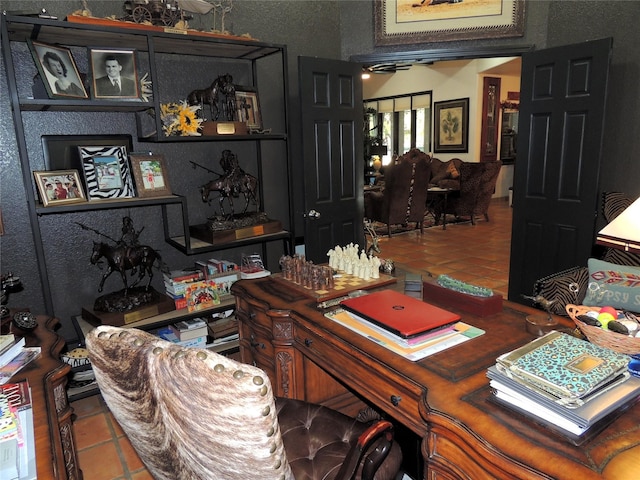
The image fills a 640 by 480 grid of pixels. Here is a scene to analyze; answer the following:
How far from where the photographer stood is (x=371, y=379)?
144 centimetres

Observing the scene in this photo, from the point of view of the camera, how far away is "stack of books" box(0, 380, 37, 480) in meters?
1.06

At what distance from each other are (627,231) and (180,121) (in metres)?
2.43

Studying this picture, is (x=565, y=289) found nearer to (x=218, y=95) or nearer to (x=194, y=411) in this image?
(x=194, y=411)

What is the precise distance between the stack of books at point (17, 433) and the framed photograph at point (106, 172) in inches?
55.4

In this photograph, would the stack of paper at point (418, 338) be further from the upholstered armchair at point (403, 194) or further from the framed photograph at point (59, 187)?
the upholstered armchair at point (403, 194)

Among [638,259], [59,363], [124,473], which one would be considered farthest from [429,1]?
[124,473]

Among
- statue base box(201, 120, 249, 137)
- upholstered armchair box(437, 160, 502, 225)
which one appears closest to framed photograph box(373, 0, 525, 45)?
statue base box(201, 120, 249, 137)

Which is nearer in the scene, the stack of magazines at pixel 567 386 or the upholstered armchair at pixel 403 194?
the stack of magazines at pixel 567 386

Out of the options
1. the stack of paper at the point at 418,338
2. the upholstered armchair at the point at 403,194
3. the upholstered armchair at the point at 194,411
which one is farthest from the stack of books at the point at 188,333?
the upholstered armchair at the point at 403,194

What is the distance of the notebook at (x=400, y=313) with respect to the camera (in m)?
1.48

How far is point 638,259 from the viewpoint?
259 cm

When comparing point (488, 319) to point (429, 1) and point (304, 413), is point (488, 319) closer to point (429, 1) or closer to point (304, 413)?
point (304, 413)

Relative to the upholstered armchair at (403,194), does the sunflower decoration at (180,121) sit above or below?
above

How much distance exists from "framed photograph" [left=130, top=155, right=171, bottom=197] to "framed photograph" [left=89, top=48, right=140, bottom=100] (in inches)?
15.4
